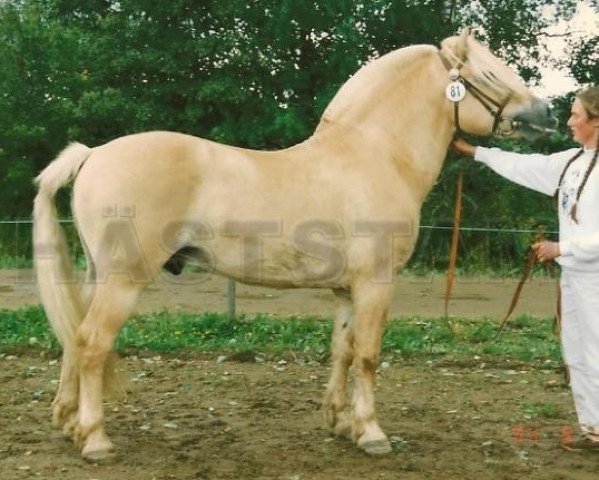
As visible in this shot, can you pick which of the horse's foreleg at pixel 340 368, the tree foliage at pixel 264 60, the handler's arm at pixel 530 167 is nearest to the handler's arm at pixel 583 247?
the handler's arm at pixel 530 167

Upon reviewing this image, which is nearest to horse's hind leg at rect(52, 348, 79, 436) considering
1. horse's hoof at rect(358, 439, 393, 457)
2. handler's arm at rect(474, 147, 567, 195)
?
horse's hoof at rect(358, 439, 393, 457)

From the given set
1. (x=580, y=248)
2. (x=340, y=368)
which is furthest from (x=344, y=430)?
(x=580, y=248)

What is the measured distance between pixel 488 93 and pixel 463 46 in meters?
0.30

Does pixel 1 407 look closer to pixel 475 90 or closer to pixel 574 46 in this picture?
pixel 475 90

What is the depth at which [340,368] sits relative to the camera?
461 cm

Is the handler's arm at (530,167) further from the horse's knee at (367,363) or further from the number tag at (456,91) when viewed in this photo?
the horse's knee at (367,363)

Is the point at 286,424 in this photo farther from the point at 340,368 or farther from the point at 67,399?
the point at 67,399

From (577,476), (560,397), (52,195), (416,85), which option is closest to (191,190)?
(52,195)

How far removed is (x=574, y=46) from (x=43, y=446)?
16.1 m

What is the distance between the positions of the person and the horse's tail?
2515 millimetres

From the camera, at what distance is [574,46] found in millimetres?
17359

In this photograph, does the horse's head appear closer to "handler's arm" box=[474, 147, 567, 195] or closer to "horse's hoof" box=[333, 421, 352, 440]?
"handler's arm" box=[474, 147, 567, 195]

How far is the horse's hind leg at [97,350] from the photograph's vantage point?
3.89m

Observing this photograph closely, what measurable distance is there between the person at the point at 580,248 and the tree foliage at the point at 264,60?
10078 millimetres
